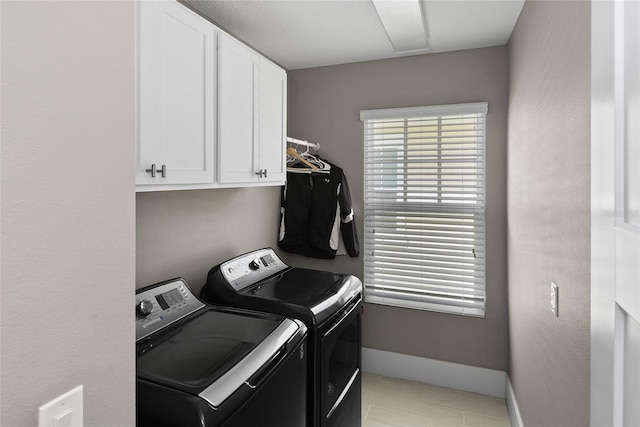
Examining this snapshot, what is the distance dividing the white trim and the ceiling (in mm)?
409

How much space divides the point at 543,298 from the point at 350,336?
107cm

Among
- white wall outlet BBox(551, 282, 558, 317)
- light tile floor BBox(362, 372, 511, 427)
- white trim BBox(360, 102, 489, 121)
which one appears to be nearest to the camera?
white wall outlet BBox(551, 282, 558, 317)

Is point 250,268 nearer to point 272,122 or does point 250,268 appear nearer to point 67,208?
point 272,122

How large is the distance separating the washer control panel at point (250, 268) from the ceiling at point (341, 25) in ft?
4.69

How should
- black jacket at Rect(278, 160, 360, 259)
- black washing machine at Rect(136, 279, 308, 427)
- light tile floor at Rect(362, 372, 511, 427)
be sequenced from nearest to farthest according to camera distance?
black washing machine at Rect(136, 279, 308, 427), light tile floor at Rect(362, 372, 511, 427), black jacket at Rect(278, 160, 360, 259)

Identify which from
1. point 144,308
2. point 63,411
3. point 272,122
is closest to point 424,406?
point 144,308

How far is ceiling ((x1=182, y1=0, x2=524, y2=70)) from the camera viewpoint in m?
2.17

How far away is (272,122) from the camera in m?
2.32

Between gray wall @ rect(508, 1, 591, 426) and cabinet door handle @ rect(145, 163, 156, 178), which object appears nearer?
gray wall @ rect(508, 1, 591, 426)

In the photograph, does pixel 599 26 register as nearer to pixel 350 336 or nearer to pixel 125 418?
pixel 125 418

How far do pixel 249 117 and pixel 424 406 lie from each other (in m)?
2.27

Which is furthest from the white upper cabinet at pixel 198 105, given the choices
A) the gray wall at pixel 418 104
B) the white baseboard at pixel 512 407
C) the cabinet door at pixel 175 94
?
the white baseboard at pixel 512 407

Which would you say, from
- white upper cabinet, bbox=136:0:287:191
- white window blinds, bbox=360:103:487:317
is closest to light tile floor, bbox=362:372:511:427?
white window blinds, bbox=360:103:487:317

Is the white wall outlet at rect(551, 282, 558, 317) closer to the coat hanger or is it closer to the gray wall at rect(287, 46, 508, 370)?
the gray wall at rect(287, 46, 508, 370)
